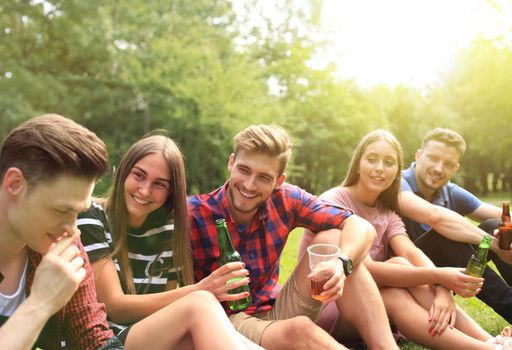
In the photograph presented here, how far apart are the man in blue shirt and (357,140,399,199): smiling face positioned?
34 centimetres

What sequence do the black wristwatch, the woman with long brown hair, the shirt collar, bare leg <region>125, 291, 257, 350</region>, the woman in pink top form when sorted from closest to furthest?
bare leg <region>125, 291, 257, 350</region> < the woman with long brown hair < the black wristwatch < the woman in pink top < the shirt collar

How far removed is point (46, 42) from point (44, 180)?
93.8ft

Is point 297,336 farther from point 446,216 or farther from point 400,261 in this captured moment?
point 446,216

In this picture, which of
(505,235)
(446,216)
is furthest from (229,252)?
(505,235)

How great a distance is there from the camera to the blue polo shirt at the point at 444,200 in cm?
495

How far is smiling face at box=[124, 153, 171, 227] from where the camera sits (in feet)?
10.4

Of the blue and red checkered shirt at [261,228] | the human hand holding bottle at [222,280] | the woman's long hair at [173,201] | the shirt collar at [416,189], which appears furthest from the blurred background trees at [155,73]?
the human hand holding bottle at [222,280]

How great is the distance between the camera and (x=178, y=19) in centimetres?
2755

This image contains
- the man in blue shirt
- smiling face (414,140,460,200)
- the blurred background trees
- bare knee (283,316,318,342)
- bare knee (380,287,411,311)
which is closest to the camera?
bare knee (283,316,318,342)

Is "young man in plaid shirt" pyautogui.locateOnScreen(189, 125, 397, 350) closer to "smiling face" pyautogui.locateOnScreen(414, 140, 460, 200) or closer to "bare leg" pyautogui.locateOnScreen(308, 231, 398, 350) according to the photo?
"bare leg" pyautogui.locateOnScreen(308, 231, 398, 350)

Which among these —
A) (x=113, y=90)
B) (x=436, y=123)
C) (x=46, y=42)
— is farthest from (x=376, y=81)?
(x=46, y=42)

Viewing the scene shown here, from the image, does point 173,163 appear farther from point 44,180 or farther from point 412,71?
point 412,71

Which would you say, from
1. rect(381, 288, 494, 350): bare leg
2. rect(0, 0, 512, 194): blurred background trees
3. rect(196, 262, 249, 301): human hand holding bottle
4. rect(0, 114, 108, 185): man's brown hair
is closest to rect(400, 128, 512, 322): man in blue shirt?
rect(381, 288, 494, 350): bare leg

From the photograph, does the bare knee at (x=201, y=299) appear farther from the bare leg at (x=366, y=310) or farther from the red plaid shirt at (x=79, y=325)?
the bare leg at (x=366, y=310)
